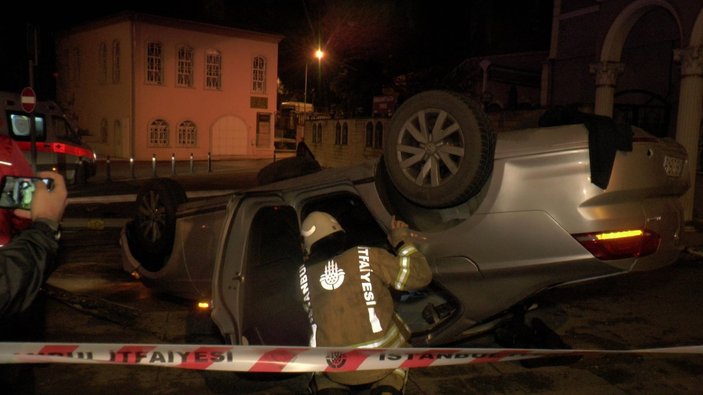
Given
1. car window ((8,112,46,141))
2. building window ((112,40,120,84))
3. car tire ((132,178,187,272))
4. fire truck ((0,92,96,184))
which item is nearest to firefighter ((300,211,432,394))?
car tire ((132,178,187,272))

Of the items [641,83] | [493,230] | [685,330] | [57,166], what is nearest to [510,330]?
[493,230]

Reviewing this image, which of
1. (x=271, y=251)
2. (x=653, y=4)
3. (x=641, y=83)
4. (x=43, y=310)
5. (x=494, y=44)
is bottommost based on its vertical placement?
(x=43, y=310)

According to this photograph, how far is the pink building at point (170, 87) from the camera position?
29.0m

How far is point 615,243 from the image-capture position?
11.3 feet

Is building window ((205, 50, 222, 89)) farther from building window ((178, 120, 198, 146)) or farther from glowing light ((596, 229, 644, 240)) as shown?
glowing light ((596, 229, 644, 240))

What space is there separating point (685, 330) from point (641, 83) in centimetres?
1056

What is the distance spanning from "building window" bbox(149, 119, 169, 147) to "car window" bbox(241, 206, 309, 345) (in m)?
27.0

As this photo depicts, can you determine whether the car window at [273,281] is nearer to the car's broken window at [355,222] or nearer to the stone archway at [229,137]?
the car's broken window at [355,222]

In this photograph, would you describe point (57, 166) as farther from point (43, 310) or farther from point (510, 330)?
point (510, 330)

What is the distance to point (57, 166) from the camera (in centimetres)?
1514

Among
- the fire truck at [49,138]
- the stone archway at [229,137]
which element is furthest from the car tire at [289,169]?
the stone archway at [229,137]

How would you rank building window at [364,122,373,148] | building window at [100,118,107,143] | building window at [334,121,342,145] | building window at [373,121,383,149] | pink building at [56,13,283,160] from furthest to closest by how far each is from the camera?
building window at [100,118,107,143] < pink building at [56,13,283,160] < building window at [334,121,342,145] < building window at [364,122,373,148] < building window at [373,121,383,149]

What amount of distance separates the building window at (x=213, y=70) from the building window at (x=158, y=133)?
304 cm

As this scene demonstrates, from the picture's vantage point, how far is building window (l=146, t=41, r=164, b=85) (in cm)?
2912
